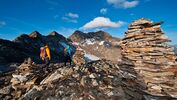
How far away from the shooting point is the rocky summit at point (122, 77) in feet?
75.8

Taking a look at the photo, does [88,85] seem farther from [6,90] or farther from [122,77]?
[6,90]

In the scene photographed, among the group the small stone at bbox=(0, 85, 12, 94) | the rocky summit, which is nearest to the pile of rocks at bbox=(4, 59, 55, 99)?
the rocky summit

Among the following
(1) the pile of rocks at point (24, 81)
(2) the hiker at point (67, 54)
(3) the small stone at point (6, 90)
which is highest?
(2) the hiker at point (67, 54)

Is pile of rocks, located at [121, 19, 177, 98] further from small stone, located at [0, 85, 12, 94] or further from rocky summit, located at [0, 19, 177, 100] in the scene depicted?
small stone, located at [0, 85, 12, 94]

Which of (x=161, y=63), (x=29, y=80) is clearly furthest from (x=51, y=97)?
(x=161, y=63)

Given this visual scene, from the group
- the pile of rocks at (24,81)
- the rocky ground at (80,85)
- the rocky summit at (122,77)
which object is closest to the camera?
the rocky ground at (80,85)

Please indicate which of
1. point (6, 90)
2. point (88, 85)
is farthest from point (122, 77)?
point (6, 90)

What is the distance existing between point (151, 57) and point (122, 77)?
5103mm

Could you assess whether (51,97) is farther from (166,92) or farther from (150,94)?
(166,92)

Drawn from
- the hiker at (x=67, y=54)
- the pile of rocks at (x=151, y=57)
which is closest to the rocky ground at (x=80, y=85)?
the pile of rocks at (x=151, y=57)

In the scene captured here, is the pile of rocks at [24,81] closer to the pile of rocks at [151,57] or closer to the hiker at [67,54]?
the hiker at [67,54]

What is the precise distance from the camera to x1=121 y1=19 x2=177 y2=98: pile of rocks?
26750 mm

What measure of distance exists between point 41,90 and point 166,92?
12.6 m

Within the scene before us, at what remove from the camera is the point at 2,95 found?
25984 mm
